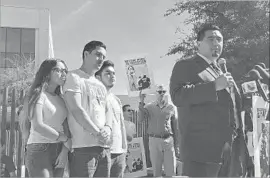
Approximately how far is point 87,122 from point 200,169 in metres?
0.70

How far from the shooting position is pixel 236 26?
8.30ft

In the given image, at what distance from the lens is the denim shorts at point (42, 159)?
205 cm

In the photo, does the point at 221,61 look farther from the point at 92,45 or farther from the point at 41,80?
the point at 41,80

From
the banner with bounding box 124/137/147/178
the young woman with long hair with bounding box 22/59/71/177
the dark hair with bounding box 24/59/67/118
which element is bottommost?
the banner with bounding box 124/137/147/178

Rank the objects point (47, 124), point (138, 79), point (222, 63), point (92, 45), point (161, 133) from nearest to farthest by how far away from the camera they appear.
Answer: point (47, 124), point (222, 63), point (92, 45), point (138, 79), point (161, 133)

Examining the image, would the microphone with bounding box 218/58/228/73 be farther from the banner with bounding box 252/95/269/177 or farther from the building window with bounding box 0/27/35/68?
the building window with bounding box 0/27/35/68

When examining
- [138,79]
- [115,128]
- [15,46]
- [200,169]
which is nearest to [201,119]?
[200,169]

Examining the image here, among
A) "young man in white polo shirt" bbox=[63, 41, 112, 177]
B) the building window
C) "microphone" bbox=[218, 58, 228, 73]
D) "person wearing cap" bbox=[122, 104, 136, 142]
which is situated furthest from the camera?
"person wearing cap" bbox=[122, 104, 136, 142]

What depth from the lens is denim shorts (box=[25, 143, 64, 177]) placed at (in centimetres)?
205

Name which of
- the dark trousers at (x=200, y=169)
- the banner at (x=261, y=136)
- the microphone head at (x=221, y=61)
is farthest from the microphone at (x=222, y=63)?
the dark trousers at (x=200, y=169)

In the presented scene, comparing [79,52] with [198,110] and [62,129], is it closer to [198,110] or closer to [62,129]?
[62,129]

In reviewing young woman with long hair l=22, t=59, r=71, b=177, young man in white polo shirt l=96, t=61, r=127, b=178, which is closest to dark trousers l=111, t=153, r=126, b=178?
young man in white polo shirt l=96, t=61, r=127, b=178

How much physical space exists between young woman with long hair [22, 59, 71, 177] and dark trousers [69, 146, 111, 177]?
0.07m

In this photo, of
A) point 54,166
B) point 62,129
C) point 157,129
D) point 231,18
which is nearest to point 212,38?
point 231,18
